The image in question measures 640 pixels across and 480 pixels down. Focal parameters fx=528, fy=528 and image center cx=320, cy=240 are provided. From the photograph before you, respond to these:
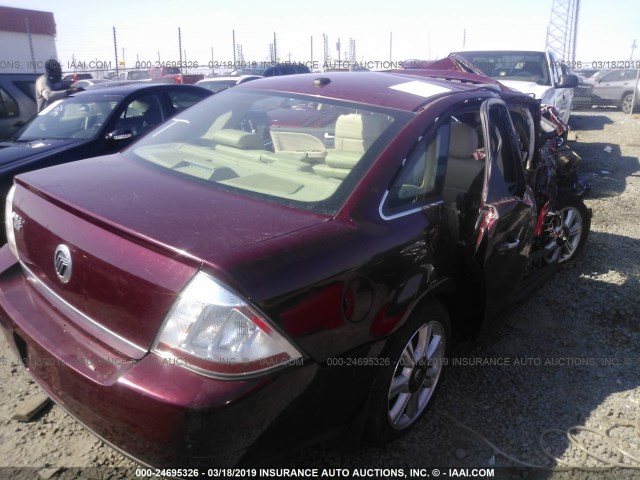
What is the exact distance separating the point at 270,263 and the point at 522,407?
1.86 m

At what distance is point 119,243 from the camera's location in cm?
184

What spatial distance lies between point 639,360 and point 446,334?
1543 millimetres

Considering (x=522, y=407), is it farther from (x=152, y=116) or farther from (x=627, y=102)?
(x=627, y=102)

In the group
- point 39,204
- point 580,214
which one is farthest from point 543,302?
point 39,204

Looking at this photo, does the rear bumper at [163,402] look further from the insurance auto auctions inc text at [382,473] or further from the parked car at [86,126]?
the parked car at [86,126]

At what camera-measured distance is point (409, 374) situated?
248 cm

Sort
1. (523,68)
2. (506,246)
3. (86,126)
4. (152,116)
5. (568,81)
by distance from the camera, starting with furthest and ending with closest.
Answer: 1. (523,68)
2. (568,81)
3. (152,116)
4. (86,126)
5. (506,246)

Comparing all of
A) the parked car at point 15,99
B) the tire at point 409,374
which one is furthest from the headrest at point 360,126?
the parked car at point 15,99

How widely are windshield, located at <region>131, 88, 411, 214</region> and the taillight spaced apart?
24.4 inches

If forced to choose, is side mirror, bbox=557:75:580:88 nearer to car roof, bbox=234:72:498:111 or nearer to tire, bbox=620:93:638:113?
car roof, bbox=234:72:498:111

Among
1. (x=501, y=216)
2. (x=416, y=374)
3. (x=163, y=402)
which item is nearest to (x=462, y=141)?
(x=501, y=216)

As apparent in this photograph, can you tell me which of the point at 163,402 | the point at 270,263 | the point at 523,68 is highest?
the point at 523,68

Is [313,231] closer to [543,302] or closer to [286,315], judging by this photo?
[286,315]

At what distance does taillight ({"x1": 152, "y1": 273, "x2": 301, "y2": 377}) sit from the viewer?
164 cm
